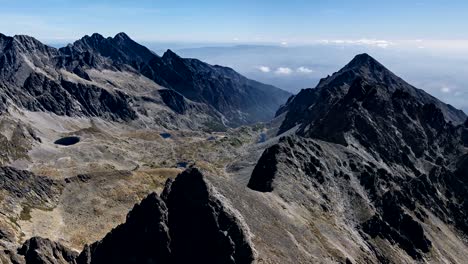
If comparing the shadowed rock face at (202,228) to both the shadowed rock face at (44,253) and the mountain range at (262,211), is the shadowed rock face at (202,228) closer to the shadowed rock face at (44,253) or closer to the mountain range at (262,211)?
the mountain range at (262,211)

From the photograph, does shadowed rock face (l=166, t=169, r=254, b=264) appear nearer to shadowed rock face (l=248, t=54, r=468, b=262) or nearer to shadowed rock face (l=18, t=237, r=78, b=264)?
shadowed rock face (l=18, t=237, r=78, b=264)

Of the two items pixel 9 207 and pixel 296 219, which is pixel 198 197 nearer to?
pixel 296 219

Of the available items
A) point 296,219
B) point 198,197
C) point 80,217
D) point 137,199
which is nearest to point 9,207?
point 80,217

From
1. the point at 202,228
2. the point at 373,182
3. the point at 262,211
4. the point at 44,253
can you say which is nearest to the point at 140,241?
the point at 202,228

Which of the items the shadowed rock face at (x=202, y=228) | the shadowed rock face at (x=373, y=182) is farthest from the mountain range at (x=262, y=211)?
the shadowed rock face at (x=373, y=182)

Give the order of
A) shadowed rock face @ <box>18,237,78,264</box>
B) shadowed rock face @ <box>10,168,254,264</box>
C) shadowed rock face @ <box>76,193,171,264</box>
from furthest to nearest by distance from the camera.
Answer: shadowed rock face @ <box>18,237,78,264</box> < shadowed rock face @ <box>76,193,171,264</box> < shadowed rock face @ <box>10,168,254,264</box>

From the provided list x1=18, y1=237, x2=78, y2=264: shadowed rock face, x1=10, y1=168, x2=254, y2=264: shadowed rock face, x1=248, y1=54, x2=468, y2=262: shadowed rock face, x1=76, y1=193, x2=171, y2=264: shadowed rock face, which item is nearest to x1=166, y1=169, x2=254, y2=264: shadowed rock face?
x1=10, y1=168, x2=254, y2=264: shadowed rock face

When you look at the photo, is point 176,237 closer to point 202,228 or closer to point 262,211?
point 202,228

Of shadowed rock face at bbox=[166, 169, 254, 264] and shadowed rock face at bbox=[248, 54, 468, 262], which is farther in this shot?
shadowed rock face at bbox=[248, 54, 468, 262]
